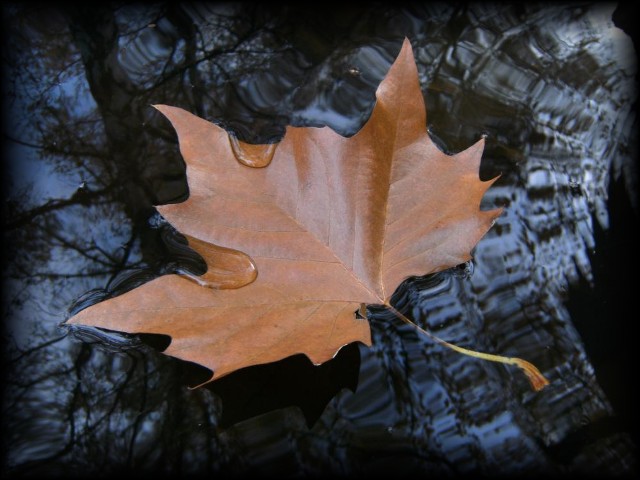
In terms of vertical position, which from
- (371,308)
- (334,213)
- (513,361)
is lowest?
(513,361)

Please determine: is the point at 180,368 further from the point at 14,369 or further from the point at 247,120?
the point at 247,120

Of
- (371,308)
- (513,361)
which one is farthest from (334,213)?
(513,361)

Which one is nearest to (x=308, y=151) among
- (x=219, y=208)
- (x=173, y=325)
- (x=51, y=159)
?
(x=219, y=208)

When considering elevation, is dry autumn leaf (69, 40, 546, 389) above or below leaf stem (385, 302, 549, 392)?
above

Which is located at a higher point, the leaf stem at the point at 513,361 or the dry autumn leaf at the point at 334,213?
the dry autumn leaf at the point at 334,213

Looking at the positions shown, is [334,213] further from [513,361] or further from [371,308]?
[513,361]

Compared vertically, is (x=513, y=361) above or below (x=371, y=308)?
below
